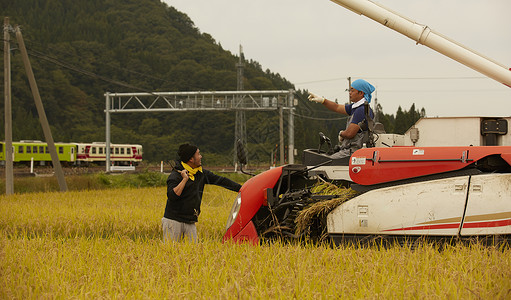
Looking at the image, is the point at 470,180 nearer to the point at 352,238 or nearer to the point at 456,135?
the point at 352,238

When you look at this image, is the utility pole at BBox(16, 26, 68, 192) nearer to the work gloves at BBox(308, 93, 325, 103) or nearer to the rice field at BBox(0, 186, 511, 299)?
the rice field at BBox(0, 186, 511, 299)

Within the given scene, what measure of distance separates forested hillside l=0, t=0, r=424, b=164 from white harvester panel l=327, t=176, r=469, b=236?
2343 inches

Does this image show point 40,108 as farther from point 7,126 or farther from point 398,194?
point 398,194

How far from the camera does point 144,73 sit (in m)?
80.2

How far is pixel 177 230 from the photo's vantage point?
A: 7.89 meters

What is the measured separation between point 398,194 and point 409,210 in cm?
20

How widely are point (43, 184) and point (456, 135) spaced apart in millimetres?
19128

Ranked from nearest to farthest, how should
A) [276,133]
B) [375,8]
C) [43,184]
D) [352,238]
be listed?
[352,238]
[375,8]
[43,184]
[276,133]

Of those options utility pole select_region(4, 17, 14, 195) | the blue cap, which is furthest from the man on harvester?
A: utility pole select_region(4, 17, 14, 195)

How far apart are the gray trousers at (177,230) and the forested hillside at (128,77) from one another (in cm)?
5769

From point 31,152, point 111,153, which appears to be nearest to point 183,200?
point 31,152

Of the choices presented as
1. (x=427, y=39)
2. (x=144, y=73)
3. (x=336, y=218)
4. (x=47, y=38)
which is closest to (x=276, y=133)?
(x=144, y=73)

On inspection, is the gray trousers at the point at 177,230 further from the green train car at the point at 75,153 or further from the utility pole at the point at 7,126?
the green train car at the point at 75,153

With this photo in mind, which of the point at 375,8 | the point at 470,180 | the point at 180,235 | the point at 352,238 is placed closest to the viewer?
the point at 470,180
